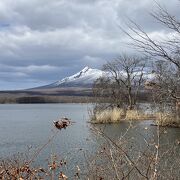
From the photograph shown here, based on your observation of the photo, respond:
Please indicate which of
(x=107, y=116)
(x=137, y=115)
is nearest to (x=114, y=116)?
(x=107, y=116)

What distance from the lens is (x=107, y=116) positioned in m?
38.5

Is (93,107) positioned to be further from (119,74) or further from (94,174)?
(94,174)

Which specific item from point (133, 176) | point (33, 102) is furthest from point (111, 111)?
point (33, 102)

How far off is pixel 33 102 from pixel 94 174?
515 ft

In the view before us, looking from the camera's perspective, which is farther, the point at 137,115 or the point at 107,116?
the point at 137,115

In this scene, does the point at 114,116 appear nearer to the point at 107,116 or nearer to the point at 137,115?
the point at 107,116

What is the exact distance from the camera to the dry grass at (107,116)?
37.8 metres

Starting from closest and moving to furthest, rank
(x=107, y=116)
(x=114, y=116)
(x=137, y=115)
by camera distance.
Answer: (x=107, y=116), (x=114, y=116), (x=137, y=115)

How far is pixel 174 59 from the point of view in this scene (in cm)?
598

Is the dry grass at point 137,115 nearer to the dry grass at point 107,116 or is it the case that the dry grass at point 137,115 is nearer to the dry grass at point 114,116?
the dry grass at point 114,116

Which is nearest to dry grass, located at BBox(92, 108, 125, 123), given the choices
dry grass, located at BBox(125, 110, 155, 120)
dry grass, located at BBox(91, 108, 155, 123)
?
dry grass, located at BBox(91, 108, 155, 123)

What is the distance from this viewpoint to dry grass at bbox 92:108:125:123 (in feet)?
124

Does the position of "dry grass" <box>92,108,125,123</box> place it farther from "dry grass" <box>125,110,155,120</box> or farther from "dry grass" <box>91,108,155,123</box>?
"dry grass" <box>125,110,155,120</box>

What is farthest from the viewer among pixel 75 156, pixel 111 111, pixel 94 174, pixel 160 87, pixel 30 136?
pixel 111 111
